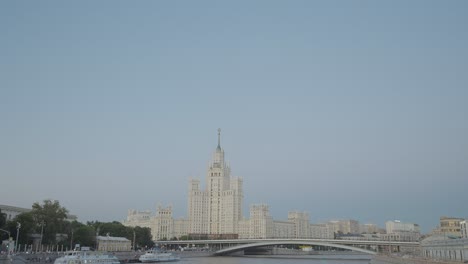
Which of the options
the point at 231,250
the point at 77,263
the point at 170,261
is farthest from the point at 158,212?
the point at 77,263

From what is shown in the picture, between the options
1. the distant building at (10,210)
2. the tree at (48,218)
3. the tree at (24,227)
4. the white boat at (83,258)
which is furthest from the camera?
the distant building at (10,210)

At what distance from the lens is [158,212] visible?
200 meters

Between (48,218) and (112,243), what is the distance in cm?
2866

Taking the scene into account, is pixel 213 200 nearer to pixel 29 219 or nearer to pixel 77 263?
pixel 29 219

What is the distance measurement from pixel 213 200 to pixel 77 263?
459 ft

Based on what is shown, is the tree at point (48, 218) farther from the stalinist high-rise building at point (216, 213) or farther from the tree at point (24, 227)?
the stalinist high-rise building at point (216, 213)

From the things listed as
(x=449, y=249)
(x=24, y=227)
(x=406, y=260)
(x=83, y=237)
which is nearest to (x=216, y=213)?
(x=83, y=237)

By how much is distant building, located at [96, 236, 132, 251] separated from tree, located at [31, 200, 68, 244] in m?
19.4

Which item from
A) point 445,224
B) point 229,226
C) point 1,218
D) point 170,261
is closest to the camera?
point 1,218

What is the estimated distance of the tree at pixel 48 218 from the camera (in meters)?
83.1

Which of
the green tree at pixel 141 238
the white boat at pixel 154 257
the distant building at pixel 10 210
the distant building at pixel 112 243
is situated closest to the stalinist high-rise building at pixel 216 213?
the green tree at pixel 141 238

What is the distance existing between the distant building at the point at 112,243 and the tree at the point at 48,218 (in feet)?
63.7

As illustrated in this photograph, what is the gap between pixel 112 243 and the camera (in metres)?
110

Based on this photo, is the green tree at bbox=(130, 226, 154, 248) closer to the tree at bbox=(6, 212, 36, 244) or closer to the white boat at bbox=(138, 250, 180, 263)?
the white boat at bbox=(138, 250, 180, 263)
